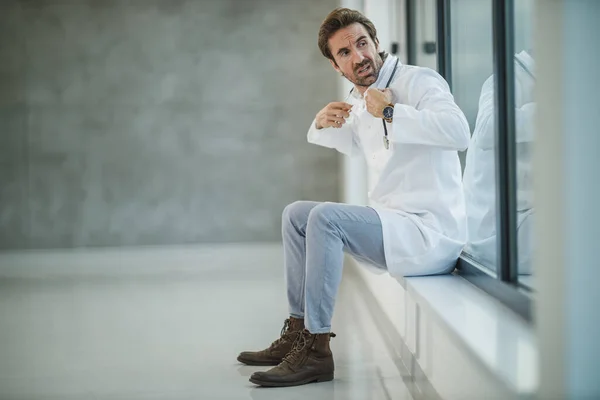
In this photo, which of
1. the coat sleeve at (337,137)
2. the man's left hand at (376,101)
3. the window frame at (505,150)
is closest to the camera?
the window frame at (505,150)

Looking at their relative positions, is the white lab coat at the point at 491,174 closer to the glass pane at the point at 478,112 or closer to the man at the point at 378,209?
the glass pane at the point at 478,112

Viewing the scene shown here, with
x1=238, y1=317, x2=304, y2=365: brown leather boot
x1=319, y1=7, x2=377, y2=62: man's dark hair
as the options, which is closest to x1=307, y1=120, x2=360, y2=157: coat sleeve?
x1=319, y1=7, x2=377, y2=62: man's dark hair

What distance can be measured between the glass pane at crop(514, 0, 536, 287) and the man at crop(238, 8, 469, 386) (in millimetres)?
A: 181

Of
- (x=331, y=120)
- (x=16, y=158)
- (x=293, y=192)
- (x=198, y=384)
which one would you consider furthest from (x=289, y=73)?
(x=198, y=384)

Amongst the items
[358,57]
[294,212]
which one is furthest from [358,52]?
[294,212]

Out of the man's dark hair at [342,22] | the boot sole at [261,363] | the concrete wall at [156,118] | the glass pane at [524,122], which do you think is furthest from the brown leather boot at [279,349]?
the concrete wall at [156,118]

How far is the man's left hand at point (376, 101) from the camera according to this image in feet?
8.28

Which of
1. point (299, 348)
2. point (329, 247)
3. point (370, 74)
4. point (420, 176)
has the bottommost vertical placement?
point (299, 348)

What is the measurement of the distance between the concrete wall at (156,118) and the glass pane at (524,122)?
14.5ft

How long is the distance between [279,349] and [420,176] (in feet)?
2.66

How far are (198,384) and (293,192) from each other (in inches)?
167

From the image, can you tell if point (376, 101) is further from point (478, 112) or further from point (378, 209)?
point (478, 112)

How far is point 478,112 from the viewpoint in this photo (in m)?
2.79

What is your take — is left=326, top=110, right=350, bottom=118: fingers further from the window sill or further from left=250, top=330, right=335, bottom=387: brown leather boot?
left=250, top=330, right=335, bottom=387: brown leather boot
